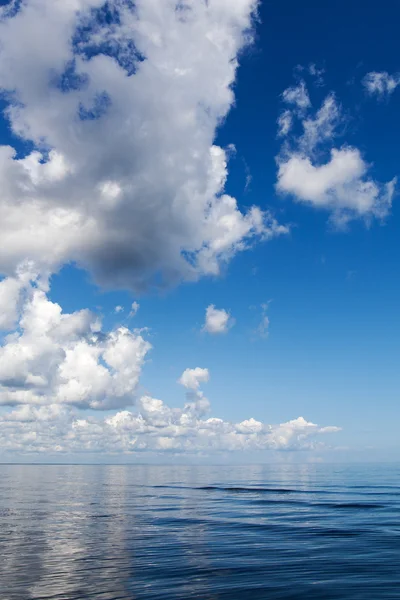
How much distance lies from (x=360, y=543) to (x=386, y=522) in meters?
13.1

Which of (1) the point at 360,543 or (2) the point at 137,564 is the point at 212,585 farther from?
(1) the point at 360,543

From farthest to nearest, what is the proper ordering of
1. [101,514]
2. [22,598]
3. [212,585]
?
[101,514] → [212,585] → [22,598]

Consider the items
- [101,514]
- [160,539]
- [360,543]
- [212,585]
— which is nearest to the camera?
[212,585]

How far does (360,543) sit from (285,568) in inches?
420

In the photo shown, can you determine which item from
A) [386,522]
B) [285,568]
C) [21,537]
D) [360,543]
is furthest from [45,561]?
[386,522]

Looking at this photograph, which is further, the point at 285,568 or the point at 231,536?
the point at 231,536

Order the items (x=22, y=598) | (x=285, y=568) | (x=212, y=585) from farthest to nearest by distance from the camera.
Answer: (x=285, y=568), (x=212, y=585), (x=22, y=598)

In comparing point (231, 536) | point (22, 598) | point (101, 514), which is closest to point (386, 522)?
point (231, 536)

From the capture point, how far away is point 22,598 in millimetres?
20234

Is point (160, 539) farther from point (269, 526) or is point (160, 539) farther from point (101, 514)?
point (101, 514)

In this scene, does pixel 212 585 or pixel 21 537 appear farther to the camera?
pixel 21 537

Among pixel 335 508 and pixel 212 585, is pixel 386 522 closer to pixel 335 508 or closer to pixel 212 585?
pixel 335 508

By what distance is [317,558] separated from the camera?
28062mm

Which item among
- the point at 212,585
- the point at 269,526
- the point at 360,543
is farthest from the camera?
the point at 269,526
